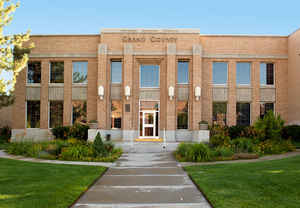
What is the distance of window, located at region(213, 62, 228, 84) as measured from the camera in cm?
2191

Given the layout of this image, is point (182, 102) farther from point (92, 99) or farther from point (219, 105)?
point (92, 99)

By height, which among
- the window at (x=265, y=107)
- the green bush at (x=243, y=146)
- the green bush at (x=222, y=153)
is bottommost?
the green bush at (x=222, y=153)

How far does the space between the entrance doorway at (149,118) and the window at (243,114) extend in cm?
678

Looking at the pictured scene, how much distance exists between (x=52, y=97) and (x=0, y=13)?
9.18 meters

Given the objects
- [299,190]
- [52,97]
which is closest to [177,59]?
[52,97]

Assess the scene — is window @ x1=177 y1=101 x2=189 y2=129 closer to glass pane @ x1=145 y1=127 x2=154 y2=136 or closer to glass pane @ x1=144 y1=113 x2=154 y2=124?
glass pane @ x1=144 y1=113 x2=154 y2=124

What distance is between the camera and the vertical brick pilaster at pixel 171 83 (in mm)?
20234

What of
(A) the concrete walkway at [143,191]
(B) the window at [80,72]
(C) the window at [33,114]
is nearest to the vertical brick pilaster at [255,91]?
(B) the window at [80,72]

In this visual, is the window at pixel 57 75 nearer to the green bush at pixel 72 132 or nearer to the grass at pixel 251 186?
the green bush at pixel 72 132

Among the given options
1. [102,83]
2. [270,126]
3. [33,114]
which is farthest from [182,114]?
[33,114]

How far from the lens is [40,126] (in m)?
21.8

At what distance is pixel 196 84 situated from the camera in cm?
2041

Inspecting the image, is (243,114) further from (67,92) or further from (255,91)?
(67,92)

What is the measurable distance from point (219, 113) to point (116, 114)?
8508mm
